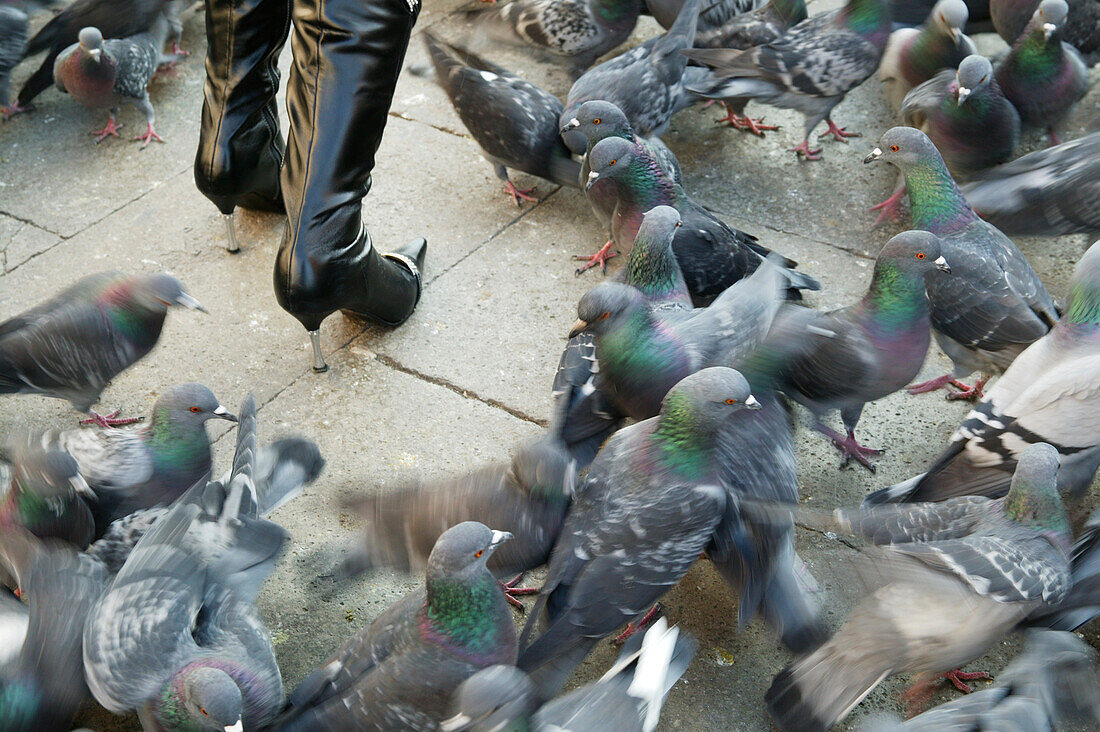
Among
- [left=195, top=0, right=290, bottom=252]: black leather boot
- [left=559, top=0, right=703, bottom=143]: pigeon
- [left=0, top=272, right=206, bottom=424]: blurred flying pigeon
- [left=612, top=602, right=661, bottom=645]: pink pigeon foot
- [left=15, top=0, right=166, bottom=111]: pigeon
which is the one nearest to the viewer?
Result: [left=612, top=602, right=661, bottom=645]: pink pigeon foot

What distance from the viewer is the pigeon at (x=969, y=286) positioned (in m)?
3.45

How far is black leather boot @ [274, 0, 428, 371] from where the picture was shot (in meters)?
3.13

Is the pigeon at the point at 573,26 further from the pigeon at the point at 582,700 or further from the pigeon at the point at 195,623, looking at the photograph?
the pigeon at the point at 582,700

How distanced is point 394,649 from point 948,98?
A: 3.27 m

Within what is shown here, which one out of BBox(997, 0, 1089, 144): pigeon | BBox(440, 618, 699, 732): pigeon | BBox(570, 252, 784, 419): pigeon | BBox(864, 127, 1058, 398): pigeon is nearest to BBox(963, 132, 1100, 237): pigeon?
BBox(864, 127, 1058, 398): pigeon

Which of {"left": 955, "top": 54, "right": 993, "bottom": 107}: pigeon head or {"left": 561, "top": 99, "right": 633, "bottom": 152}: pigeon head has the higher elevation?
{"left": 955, "top": 54, "right": 993, "bottom": 107}: pigeon head

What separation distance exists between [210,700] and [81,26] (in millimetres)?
4240

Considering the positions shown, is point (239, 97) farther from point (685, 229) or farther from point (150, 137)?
point (685, 229)

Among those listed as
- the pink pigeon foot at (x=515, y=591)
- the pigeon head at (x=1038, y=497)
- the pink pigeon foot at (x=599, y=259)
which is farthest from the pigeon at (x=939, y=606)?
the pink pigeon foot at (x=599, y=259)

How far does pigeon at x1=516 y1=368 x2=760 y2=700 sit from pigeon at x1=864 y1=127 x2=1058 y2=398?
42.7 inches

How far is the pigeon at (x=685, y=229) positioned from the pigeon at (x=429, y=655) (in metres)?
1.63

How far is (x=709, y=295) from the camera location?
394 centimetres

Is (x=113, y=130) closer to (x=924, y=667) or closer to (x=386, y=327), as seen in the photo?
(x=386, y=327)

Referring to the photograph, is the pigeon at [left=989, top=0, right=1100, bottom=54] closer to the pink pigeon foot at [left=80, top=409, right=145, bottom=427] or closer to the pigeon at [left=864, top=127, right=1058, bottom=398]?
the pigeon at [left=864, top=127, right=1058, bottom=398]
